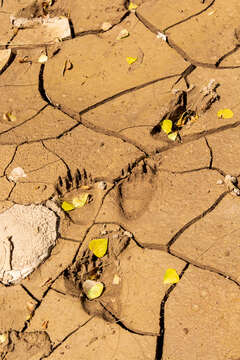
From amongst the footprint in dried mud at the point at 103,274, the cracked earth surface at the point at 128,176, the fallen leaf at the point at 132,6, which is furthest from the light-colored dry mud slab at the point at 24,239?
the fallen leaf at the point at 132,6

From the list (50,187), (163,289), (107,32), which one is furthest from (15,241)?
(107,32)

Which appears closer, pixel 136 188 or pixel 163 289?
pixel 163 289

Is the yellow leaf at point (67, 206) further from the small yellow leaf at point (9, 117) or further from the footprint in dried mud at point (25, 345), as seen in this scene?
the small yellow leaf at point (9, 117)

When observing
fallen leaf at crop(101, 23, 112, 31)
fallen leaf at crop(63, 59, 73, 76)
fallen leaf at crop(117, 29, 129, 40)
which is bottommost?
fallen leaf at crop(63, 59, 73, 76)

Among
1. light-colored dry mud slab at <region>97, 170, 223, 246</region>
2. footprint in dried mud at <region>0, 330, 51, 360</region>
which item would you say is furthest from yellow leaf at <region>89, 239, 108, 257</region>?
footprint in dried mud at <region>0, 330, 51, 360</region>

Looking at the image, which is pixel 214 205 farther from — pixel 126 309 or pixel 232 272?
pixel 126 309

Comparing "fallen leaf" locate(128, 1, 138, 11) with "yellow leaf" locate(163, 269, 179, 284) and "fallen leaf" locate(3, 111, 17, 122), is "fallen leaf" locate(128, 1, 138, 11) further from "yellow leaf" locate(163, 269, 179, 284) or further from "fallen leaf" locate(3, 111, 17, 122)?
"yellow leaf" locate(163, 269, 179, 284)
